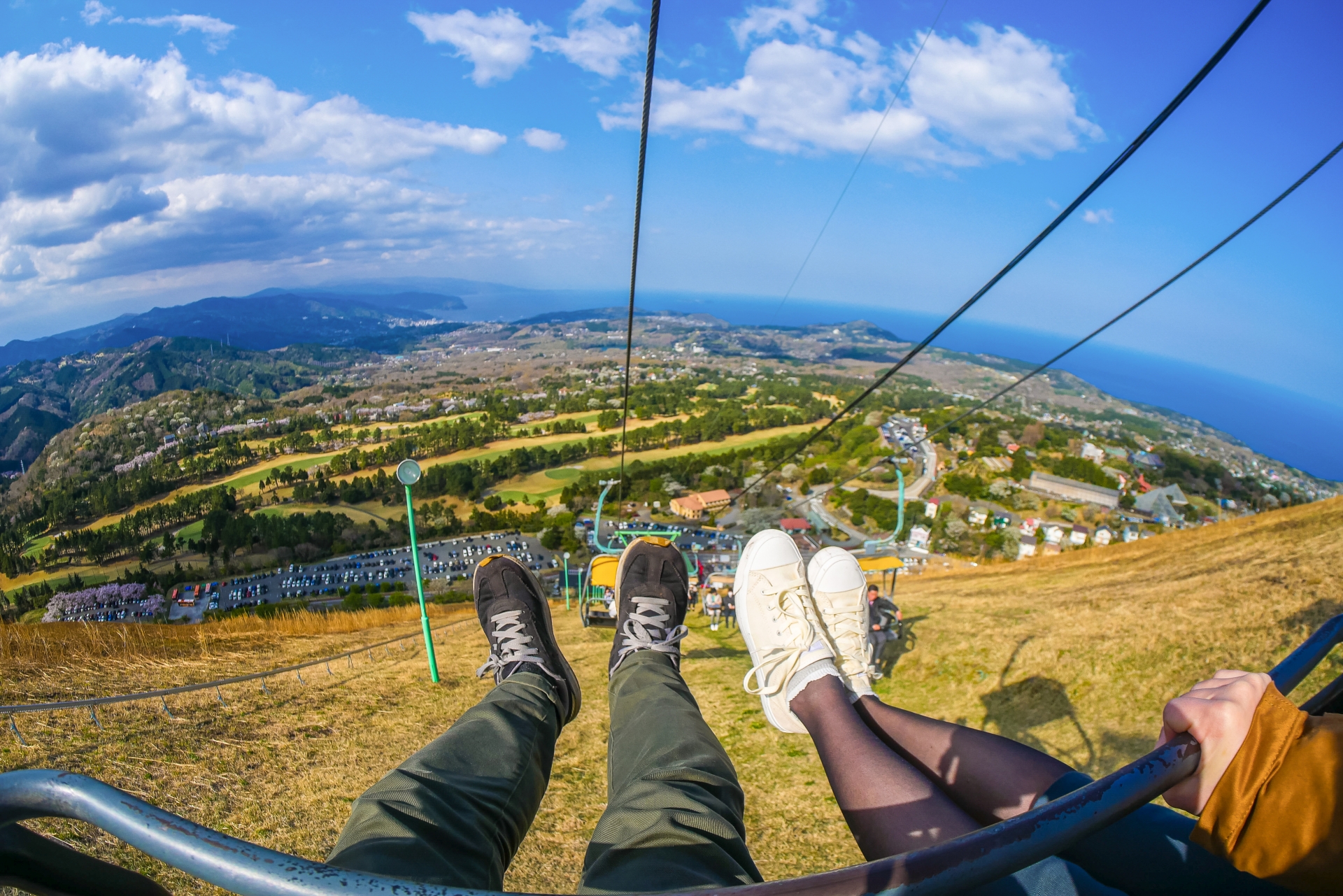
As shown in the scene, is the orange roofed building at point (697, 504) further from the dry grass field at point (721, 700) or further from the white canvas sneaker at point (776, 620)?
the white canvas sneaker at point (776, 620)

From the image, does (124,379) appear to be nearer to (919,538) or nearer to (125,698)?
(919,538)

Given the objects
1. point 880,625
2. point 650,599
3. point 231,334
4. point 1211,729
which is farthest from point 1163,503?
point 231,334

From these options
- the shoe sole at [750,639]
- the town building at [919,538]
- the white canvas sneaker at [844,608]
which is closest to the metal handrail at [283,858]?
the shoe sole at [750,639]

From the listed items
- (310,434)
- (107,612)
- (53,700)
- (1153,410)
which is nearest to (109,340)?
(310,434)

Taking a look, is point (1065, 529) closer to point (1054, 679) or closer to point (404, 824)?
point (1054, 679)

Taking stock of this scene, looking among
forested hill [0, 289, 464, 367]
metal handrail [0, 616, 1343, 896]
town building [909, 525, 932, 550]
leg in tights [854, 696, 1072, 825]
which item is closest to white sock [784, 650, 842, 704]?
leg in tights [854, 696, 1072, 825]
